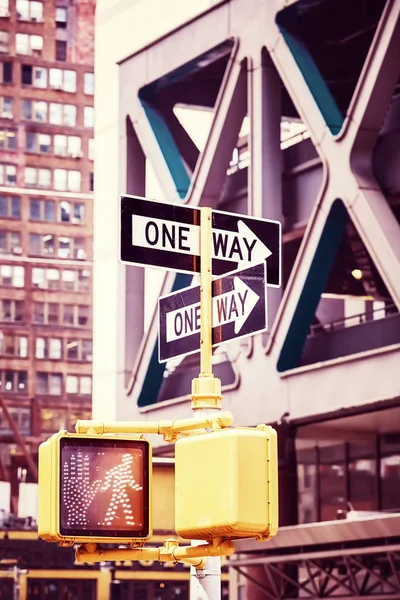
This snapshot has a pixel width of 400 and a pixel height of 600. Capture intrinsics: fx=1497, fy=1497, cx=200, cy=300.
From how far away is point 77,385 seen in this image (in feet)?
481

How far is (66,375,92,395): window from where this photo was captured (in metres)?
147

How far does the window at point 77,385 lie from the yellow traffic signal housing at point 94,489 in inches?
5497

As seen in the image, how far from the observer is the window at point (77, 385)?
14675 cm

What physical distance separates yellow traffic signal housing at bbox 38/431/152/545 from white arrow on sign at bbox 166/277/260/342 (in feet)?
3.62

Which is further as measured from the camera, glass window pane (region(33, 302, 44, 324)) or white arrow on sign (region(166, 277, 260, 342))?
glass window pane (region(33, 302, 44, 324))

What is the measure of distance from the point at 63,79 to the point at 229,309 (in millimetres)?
A: 148433

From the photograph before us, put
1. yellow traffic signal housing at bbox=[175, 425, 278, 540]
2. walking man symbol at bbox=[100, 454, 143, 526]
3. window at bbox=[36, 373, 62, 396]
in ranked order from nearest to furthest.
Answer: yellow traffic signal housing at bbox=[175, 425, 278, 540] < walking man symbol at bbox=[100, 454, 143, 526] < window at bbox=[36, 373, 62, 396]

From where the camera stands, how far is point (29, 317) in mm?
145750

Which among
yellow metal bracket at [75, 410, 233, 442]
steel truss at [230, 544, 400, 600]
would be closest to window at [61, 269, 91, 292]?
steel truss at [230, 544, 400, 600]

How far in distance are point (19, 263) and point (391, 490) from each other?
11070 cm

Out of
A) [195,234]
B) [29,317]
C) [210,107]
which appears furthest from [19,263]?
[195,234]

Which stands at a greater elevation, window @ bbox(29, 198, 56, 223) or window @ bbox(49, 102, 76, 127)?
window @ bbox(49, 102, 76, 127)

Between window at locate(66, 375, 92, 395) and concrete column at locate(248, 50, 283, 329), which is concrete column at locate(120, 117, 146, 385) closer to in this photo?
concrete column at locate(248, 50, 283, 329)

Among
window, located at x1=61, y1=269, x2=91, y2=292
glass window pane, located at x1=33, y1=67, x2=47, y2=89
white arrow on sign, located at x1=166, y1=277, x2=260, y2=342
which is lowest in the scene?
white arrow on sign, located at x1=166, y1=277, x2=260, y2=342
